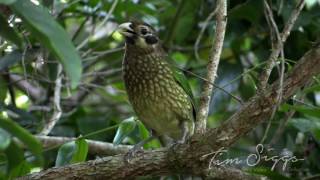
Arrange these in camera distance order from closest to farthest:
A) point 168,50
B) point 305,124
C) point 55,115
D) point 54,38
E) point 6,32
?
point 54,38 < point 6,32 < point 305,124 < point 55,115 < point 168,50

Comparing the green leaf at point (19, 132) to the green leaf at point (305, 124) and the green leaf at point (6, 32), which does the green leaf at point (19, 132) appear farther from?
the green leaf at point (305, 124)

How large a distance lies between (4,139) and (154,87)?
6.15ft

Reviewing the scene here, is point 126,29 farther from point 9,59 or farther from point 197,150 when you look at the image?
point 197,150

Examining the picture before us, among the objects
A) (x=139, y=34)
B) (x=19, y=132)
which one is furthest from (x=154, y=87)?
(x=19, y=132)

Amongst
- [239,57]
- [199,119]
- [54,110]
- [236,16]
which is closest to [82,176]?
[199,119]

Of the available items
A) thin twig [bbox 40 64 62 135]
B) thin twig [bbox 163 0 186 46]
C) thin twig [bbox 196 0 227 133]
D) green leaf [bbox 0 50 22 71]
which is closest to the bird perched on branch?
thin twig [bbox 40 64 62 135]

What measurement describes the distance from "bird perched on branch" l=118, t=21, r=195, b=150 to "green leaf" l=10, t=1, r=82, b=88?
73.0 inches

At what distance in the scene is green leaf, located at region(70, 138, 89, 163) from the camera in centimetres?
297

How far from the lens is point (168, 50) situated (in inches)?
187

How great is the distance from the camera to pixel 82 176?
279 cm

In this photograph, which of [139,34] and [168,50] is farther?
[168,50]

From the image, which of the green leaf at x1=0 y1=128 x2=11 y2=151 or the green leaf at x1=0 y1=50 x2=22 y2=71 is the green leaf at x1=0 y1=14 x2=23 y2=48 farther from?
the green leaf at x1=0 y1=50 x2=22 y2=71

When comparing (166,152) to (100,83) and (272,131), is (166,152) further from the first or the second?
(100,83)

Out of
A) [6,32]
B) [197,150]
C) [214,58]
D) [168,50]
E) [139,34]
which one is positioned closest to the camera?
[6,32]
